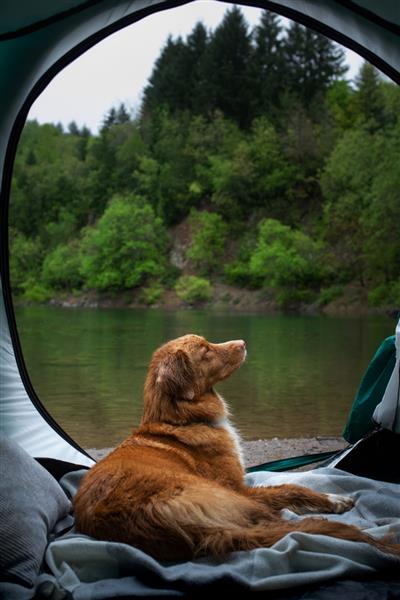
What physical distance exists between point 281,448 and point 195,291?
28009mm

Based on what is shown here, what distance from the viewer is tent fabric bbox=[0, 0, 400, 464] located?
141 inches

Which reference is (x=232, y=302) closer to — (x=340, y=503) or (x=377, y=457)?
(x=377, y=457)

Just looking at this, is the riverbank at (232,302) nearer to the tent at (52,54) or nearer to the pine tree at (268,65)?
the pine tree at (268,65)

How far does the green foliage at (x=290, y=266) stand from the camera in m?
32.3

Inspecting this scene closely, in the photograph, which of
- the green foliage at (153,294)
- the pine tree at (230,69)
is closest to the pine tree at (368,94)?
the pine tree at (230,69)

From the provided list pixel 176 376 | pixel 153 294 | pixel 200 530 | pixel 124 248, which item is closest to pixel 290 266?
pixel 153 294

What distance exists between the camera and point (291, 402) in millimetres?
10672

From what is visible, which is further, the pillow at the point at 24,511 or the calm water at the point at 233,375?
the calm water at the point at 233,375

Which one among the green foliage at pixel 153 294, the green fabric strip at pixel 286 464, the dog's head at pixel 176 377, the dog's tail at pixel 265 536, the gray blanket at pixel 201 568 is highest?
the green foliage at pixel 153 294

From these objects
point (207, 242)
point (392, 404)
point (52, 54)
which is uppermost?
point (207, 242)

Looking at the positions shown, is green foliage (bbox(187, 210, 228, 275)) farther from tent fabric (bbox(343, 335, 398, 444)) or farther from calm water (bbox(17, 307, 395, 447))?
tent fabric (bbox(343, 335, 398, 444))

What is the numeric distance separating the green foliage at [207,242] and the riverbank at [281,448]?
29.6m

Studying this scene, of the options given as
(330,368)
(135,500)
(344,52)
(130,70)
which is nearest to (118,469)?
(135,500)

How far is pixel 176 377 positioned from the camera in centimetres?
306
